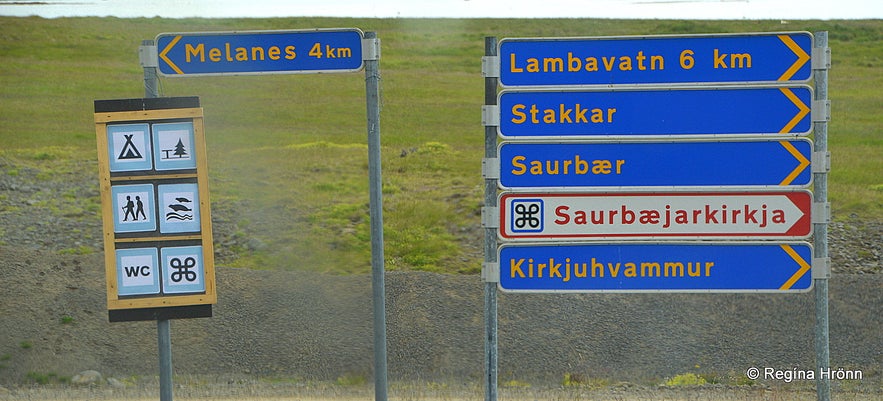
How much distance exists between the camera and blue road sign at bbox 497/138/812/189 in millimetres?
6805

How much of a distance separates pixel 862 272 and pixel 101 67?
992 inches

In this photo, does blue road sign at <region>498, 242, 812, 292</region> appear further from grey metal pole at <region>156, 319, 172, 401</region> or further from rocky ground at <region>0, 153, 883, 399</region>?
rocky ground at <region>0, 153, 883, 399</region>

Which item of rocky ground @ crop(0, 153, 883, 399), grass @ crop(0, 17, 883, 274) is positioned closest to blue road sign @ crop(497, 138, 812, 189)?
rocky ground @ crop(0, 153, 883, 399)

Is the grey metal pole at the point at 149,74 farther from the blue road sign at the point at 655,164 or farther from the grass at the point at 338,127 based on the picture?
the grass at the point at 338,127

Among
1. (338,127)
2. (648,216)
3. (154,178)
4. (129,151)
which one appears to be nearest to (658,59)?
(648,216)

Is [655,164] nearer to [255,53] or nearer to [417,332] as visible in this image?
[255,53]

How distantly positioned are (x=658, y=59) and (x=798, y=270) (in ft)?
6.24

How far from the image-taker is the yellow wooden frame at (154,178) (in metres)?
6.44

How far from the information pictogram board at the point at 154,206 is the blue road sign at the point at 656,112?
2287mm

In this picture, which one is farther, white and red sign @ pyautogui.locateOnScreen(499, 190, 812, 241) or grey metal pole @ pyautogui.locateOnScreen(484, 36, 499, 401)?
white and red sign @ pyautogui.locateOnScreen(499, 190, 812, 241)

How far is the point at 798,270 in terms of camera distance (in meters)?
6.81

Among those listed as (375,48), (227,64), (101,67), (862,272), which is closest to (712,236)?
(375,48)

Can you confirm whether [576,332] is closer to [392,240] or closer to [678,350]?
[678,350]

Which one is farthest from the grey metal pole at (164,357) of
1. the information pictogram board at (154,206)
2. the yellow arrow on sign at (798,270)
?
the yellow arrow on sign at (798,270)
